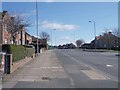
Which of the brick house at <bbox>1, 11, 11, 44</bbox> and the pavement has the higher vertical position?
the brick house at <bbox>1, 11, 11, 44</bbox>

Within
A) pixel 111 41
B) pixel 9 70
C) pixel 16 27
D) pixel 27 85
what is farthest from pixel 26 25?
pixel 111 41

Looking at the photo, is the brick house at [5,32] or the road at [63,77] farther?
the brick house at [5,32]

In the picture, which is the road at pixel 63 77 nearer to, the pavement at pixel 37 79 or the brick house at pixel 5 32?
the pavement at pixel 37 79

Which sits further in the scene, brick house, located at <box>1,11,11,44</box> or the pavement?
brick house, located at <box>1,11,11,44</box>

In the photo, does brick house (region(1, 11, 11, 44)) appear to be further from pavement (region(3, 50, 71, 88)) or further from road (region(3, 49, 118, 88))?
pavement (region(3, 50, 71, 88))

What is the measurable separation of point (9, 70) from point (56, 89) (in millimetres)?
6682

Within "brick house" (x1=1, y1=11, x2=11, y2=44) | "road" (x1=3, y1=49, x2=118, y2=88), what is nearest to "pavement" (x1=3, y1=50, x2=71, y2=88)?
"road" (x1=3, y1=49, x2=118, y2=88)

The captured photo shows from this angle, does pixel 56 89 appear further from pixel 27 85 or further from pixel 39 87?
pixel 27 85

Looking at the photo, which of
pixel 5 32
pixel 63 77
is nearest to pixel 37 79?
pixel 63 77

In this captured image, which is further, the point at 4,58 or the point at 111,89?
the point at 4,58

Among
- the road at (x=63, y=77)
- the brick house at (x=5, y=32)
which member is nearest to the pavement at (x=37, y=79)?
the road at (x=63, y=77)

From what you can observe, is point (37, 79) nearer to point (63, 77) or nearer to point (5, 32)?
point (63, 77)

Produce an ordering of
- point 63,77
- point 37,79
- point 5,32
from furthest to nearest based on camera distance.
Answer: point 5,32
point 63,77
point 37,79

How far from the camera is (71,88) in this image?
12.9 metres
